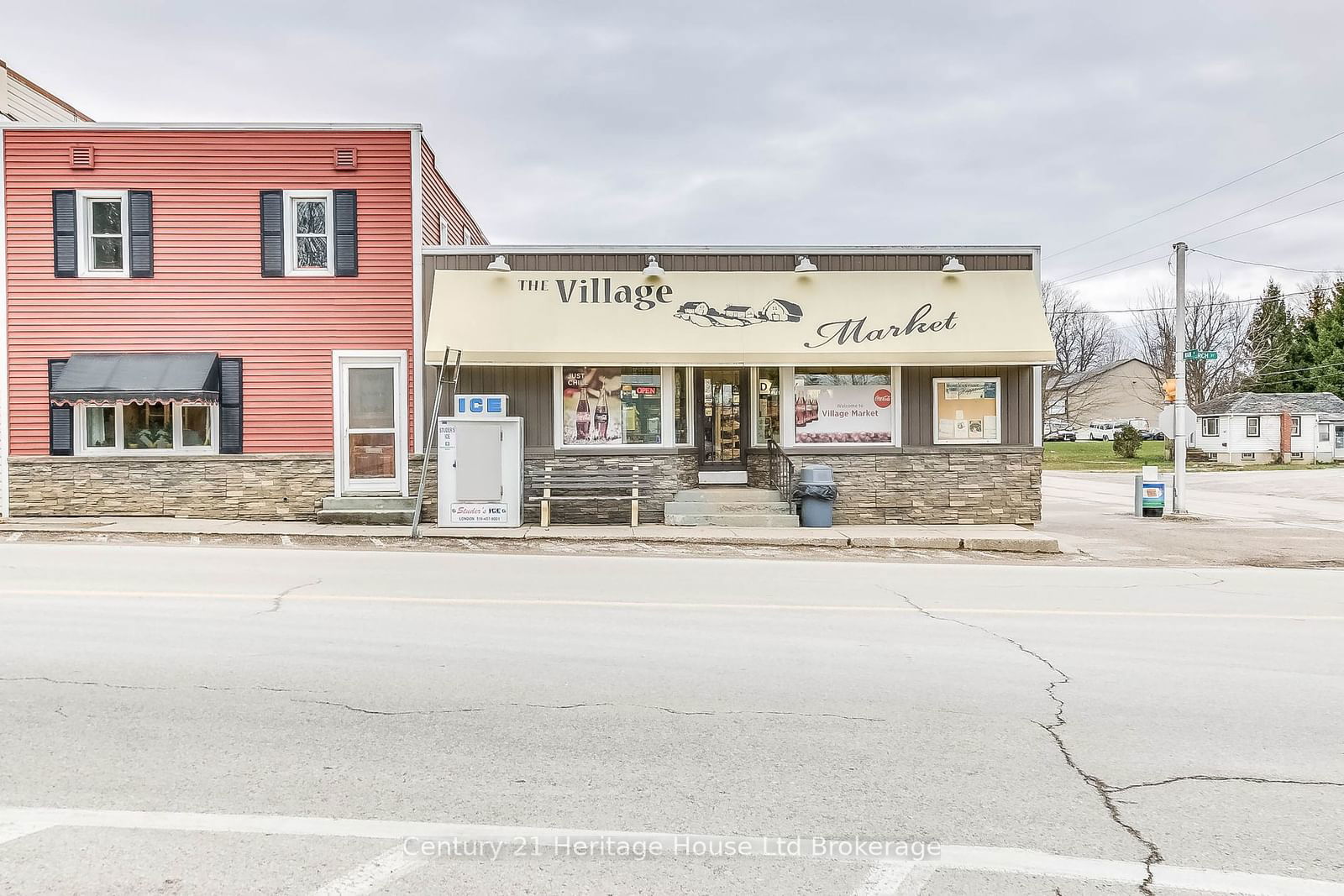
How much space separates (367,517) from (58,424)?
19.3ft

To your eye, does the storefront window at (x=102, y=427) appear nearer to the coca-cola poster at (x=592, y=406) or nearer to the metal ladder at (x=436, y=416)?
the metal ladder at (x=436, y=416)

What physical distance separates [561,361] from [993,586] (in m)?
8.67

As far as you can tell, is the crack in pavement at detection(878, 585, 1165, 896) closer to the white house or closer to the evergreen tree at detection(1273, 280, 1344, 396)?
the white house

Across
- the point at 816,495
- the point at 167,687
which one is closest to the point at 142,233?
the point at 816,495

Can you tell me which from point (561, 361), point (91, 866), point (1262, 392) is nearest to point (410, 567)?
point (561, 361)

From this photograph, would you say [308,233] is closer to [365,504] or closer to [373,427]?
[373,427]

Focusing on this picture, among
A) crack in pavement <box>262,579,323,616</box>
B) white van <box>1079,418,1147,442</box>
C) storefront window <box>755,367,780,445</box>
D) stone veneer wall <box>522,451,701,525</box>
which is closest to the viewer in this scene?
crack in pavement <box>262,579,323,616</box>

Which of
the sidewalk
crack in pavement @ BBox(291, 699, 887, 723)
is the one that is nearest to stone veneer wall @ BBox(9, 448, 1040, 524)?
the sidewalk

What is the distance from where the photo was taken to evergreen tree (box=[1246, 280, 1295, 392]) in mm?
60219

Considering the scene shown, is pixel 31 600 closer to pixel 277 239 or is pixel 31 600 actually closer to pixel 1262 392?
pixel 277 239

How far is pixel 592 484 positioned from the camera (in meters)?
17.0

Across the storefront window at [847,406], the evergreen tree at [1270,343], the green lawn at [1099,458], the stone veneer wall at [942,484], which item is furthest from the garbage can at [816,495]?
the evergreen tree at [1270,343]

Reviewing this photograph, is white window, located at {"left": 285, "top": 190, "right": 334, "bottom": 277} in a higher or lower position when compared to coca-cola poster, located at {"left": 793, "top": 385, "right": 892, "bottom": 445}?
higher

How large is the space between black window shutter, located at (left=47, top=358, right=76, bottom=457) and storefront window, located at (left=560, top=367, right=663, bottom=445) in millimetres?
8965
